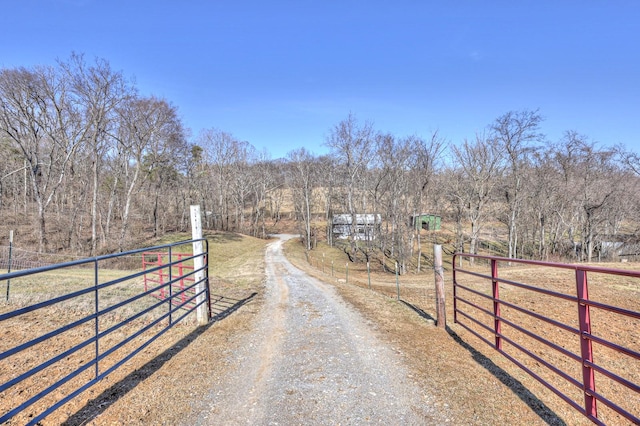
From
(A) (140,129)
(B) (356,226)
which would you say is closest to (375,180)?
(B) (356,226)

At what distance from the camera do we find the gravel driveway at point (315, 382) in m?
3.19

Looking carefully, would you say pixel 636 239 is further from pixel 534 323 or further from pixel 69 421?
pixel 69 421

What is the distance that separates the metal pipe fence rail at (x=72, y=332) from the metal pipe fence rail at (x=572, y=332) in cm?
449

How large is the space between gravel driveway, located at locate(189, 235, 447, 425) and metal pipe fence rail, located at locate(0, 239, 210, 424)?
1.35 meters

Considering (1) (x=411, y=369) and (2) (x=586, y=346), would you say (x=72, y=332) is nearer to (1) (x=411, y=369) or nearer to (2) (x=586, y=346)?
(1) (x=411, y=369)

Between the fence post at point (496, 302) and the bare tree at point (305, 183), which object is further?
the bare tree at point (305, 183)

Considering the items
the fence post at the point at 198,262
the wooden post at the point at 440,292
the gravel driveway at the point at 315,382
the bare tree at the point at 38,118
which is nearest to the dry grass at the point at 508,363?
the wooden post at the point at 440,292

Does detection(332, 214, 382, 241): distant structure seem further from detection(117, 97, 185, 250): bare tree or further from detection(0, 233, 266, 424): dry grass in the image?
detection(0, 233, 266, 424): dry grass

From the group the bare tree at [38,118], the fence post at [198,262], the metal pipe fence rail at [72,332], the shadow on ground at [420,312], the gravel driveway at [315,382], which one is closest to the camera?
the metal pipe fence rail at [72,332]

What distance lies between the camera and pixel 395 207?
29.8m

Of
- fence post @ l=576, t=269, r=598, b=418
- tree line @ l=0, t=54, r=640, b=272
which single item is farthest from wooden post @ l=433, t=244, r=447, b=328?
tree line @ l=0, t=54, r=640, b=272

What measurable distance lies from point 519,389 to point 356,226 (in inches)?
1362

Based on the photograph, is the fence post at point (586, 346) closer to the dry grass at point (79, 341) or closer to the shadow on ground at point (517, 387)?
the shadow on ground at point (517, 387)

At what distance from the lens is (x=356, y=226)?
38156 mm
